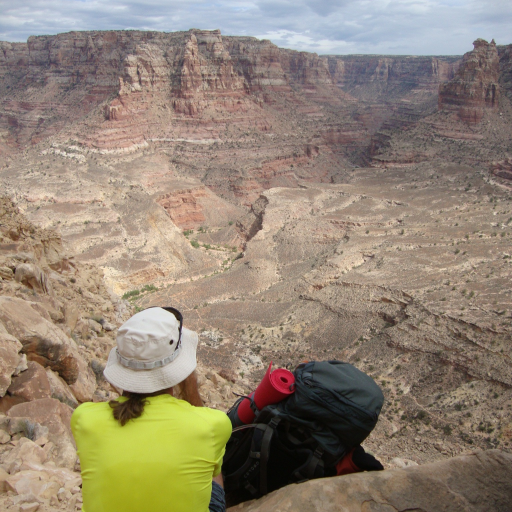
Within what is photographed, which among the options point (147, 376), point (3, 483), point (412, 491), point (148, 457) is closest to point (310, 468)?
point (412, 491)

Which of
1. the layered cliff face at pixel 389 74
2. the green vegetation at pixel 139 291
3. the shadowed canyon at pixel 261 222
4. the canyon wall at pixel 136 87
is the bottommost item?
the green vegetation at pixel 139 291

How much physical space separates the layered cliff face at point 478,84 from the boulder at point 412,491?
6890 centimetres

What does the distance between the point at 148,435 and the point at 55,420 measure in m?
3.38

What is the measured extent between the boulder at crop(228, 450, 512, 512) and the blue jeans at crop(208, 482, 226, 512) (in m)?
0.29

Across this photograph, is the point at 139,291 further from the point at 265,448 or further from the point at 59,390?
the point at 265,448

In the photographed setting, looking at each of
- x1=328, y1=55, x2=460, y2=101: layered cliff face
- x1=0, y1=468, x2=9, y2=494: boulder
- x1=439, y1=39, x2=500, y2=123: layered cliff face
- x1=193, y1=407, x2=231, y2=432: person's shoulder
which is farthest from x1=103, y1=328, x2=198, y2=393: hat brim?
x1=328, y1=55, x2=460, y2=101: layered cliff face

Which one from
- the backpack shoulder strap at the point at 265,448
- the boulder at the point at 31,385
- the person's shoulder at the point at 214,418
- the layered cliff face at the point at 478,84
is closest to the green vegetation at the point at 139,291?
the boulder at the point at 31,385

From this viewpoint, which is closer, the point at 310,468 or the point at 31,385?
the point at 310,468

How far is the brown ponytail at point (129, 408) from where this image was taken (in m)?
2.94

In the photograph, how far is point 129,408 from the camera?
2.97 meters

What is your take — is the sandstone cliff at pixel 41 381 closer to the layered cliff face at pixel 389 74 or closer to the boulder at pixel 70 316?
the boulder at pixel 70 316

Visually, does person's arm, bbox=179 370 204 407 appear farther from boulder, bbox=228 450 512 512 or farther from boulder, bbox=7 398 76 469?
boulder, bbox=7 398 76 469

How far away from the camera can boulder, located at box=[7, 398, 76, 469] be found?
17.1 ft

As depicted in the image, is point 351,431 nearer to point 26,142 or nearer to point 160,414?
point 160,414
